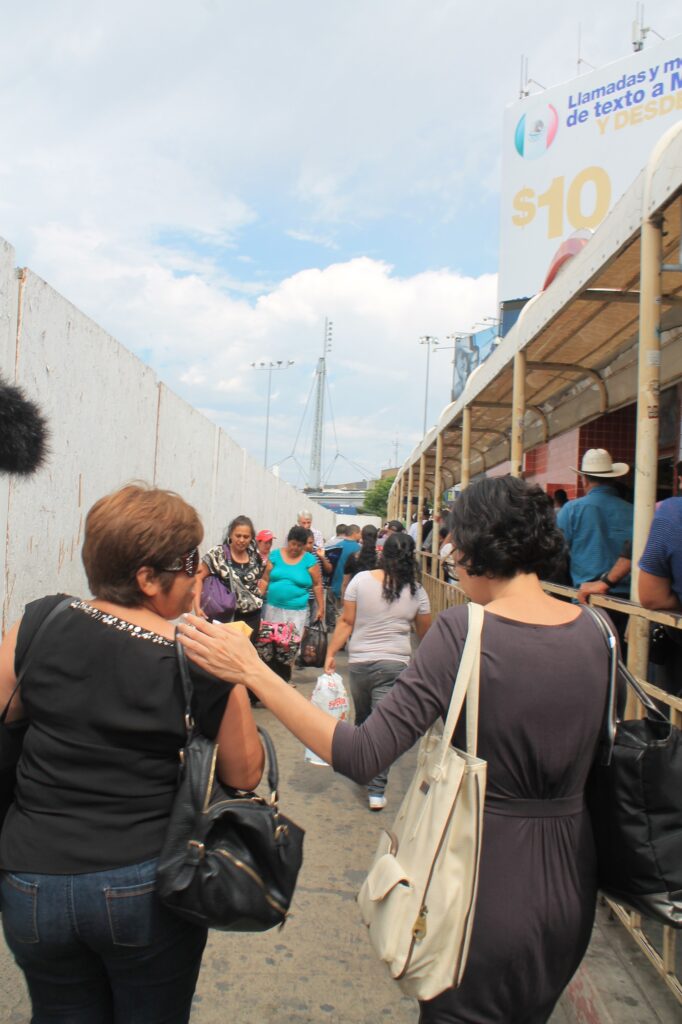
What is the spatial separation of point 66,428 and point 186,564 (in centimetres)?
251

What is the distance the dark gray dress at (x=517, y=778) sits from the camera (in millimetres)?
1669

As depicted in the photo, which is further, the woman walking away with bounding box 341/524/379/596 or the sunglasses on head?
the woman walking away with bounding box 341/524/379/596

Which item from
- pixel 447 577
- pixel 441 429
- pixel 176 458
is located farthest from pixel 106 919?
pixel 441 429

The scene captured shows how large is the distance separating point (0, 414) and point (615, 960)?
122 inches

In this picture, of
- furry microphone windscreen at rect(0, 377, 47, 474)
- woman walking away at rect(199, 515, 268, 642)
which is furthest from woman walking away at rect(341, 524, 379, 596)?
furry microphone windscreen at rect(0, 377, 47, 474)

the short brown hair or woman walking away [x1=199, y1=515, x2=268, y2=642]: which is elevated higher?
the short brown hair

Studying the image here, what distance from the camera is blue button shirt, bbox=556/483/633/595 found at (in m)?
4.46

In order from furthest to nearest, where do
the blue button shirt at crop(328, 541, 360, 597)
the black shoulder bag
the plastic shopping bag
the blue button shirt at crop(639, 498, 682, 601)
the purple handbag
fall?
the blue button shirt at crop(328, 541, 360, 597) < the purple handbag < the plastic shopping bag < the blue button shirt at crop(639, 498, 682, 601) < the black shoulder bag

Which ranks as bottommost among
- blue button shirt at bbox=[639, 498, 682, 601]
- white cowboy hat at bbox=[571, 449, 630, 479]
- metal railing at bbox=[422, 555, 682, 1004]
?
metal railing at bbox=[422, 555, 682, 1004]

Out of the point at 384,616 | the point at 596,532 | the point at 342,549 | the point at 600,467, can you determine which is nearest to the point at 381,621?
the point at 384,616

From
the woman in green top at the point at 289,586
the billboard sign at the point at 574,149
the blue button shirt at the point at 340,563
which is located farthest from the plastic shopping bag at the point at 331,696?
the billboard sign at the point at 574,149

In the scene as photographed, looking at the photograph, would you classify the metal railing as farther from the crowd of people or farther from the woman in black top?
the woman in black top

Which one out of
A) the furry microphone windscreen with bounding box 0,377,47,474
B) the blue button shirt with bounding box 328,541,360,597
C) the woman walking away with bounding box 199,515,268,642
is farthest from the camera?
the blue button shirt with bounding box 328,541,360,597

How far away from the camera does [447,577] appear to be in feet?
31.0
